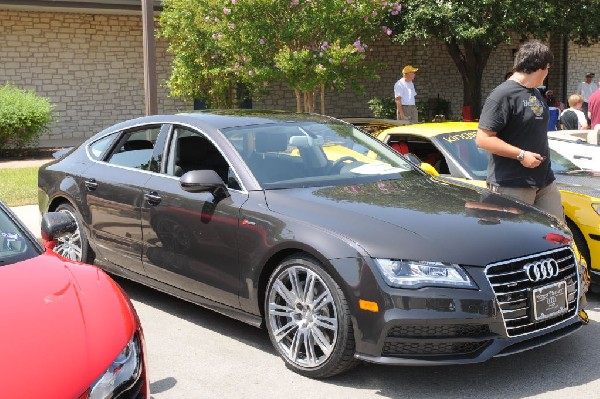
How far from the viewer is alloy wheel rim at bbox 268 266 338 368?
167 inches

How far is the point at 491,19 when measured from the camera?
1903 cm

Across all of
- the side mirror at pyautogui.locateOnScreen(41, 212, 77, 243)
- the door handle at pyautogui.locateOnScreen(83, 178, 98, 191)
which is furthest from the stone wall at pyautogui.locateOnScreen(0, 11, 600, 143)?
the side mirror at pyautogui.locateOnScreen(41, 212, 77, 243)

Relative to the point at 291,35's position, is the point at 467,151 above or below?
below

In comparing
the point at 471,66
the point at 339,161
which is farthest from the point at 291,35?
the point at 471,66

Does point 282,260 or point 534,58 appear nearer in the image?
point 282,260

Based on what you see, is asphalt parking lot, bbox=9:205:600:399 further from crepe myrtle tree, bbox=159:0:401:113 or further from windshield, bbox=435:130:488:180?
crepe myrtle tree, bbox=159:0:401:113

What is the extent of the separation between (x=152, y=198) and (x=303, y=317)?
5.36ft

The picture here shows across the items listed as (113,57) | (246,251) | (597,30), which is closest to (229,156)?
(246,251)

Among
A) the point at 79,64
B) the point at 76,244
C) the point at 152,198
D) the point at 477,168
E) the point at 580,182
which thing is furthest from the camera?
the point at 79,64

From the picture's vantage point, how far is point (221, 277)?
193 inches

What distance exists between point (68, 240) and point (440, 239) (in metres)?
3.52

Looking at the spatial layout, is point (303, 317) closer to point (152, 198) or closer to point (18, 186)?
point (152, 198)

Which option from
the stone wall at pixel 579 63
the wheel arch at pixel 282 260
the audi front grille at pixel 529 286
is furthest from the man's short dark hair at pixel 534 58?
the stone wall at pixel 579 63

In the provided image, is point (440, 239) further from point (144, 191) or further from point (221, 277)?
point (144, 191)
